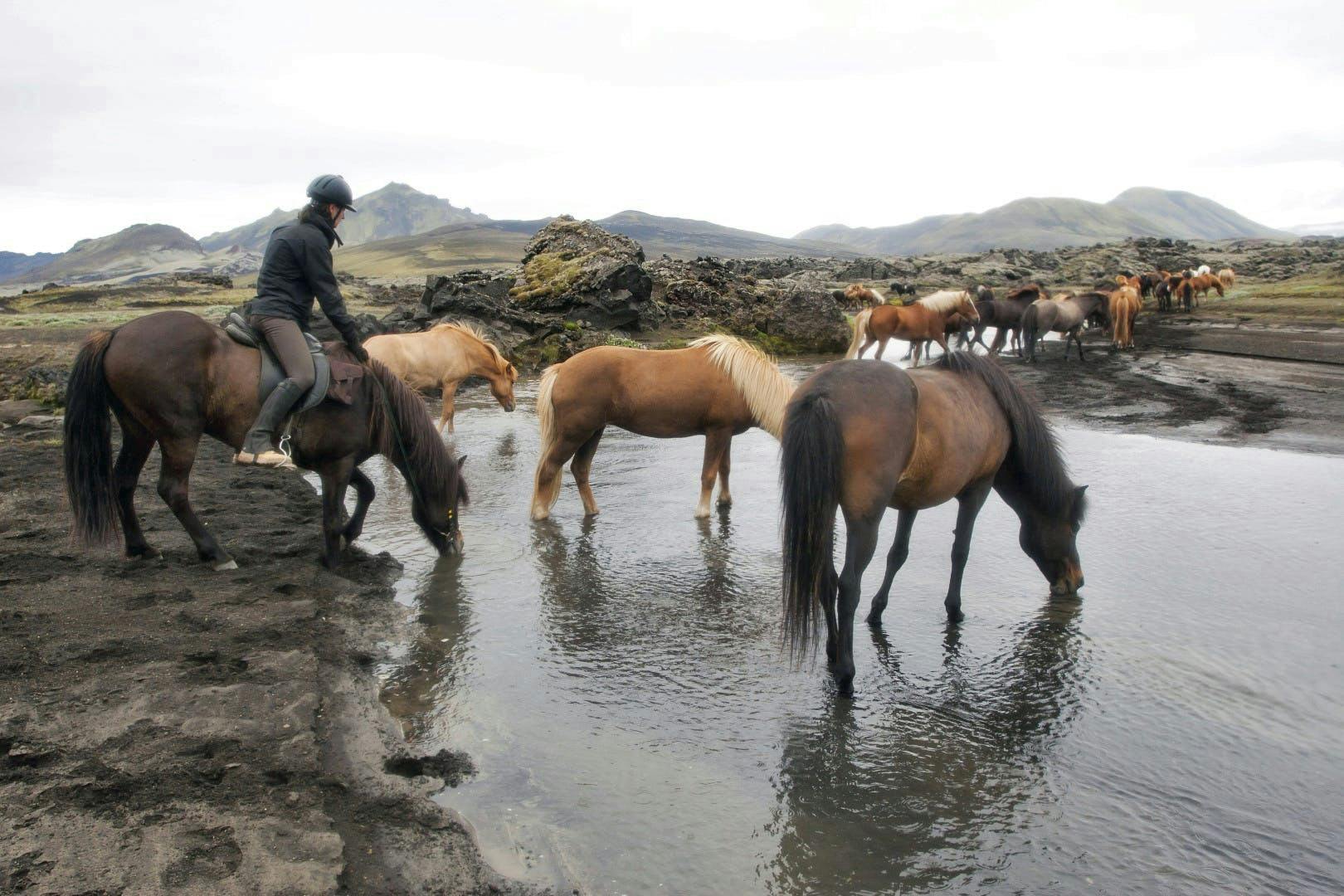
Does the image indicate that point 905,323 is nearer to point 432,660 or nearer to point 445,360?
point 445,360

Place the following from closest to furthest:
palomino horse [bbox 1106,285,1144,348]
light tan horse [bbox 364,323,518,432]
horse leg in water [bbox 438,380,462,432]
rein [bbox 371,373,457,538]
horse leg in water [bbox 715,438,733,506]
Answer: rein [bbox 371,373,457,538] < horse leg in water [bbox 715,438,733,506] < light tan horse [bbox 364,323,518,432] < horse leg in water [bbox 438,380,462,432] < palomino horse [bbox 1106,285,1144,348]

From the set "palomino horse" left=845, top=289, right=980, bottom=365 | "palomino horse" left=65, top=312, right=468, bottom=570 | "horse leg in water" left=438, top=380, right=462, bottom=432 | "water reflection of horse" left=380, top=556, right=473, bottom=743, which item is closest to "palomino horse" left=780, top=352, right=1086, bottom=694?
"water reflection of horse" left=380, top=556, right=473, bottom=743

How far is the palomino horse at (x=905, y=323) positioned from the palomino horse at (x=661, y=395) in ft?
38.8

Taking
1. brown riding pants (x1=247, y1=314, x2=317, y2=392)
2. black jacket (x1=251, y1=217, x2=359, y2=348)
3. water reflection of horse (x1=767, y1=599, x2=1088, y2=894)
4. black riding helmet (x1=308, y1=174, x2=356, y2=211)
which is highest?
black riding helmet (x1=308, y1=174, x2=356, y2=211)

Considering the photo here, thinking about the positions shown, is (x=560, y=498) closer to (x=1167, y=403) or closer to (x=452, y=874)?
(x=452, y=874)

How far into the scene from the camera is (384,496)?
27.8 ft

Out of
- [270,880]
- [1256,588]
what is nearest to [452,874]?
[270,880]

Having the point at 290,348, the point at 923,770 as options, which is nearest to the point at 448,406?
the point at 290,348

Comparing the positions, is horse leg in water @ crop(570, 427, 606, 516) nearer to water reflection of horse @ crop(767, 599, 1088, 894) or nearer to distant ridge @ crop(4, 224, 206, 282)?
water reflection of horse @ crop(767, 599, 1088, 894)

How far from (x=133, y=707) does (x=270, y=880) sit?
146cm

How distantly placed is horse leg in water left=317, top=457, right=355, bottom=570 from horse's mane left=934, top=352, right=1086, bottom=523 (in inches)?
160

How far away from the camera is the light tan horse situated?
1142 cm

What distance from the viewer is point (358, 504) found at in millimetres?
Result: 6477

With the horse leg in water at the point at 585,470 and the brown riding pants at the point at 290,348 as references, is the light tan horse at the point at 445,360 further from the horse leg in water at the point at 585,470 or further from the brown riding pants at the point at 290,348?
the brown riding pants at the point at 290,348
